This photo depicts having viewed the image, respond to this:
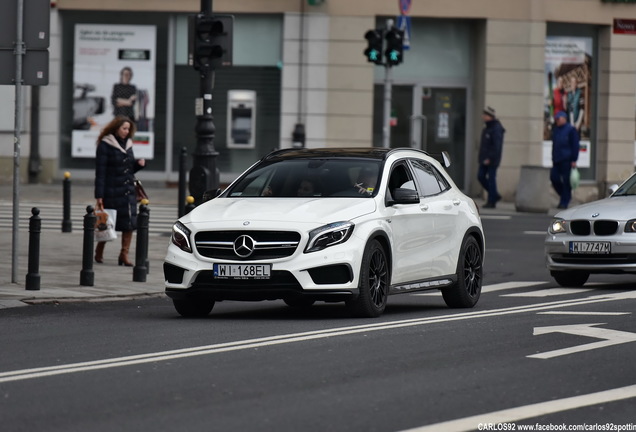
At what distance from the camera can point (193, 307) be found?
12766 millimetres

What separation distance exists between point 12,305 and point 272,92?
799 inches

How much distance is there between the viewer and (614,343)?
10.4 metres

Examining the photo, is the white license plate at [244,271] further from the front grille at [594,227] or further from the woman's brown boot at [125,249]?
the woman's brown boot at [125,249]

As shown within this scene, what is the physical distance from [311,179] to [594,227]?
447 centimetres

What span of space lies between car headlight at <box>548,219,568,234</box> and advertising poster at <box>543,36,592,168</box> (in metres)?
17.6

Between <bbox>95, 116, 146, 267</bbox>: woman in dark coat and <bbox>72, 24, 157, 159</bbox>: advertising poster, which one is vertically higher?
<bbox>72, 24, 157, 159</bbox>: advertising poster

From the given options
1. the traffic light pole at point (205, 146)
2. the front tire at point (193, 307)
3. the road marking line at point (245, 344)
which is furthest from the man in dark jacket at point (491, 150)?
the front tire at point (193, 307)

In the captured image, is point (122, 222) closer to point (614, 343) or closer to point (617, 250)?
point (617, 250)

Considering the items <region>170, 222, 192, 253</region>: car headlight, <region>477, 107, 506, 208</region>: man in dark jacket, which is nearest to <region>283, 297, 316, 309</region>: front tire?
<region>170, 222, 192, 253</region>: car headlight

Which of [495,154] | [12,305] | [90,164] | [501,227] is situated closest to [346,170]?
[12,305]

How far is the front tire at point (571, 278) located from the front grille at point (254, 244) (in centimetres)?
573

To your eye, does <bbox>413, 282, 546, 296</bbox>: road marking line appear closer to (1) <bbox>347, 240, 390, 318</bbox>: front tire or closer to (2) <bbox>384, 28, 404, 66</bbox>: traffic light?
(1) <bbox>347, 240, 390, 318</bbox>: front tire

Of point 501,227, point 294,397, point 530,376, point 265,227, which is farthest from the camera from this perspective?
point 501,227

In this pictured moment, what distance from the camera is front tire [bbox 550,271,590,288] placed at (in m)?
17.0
